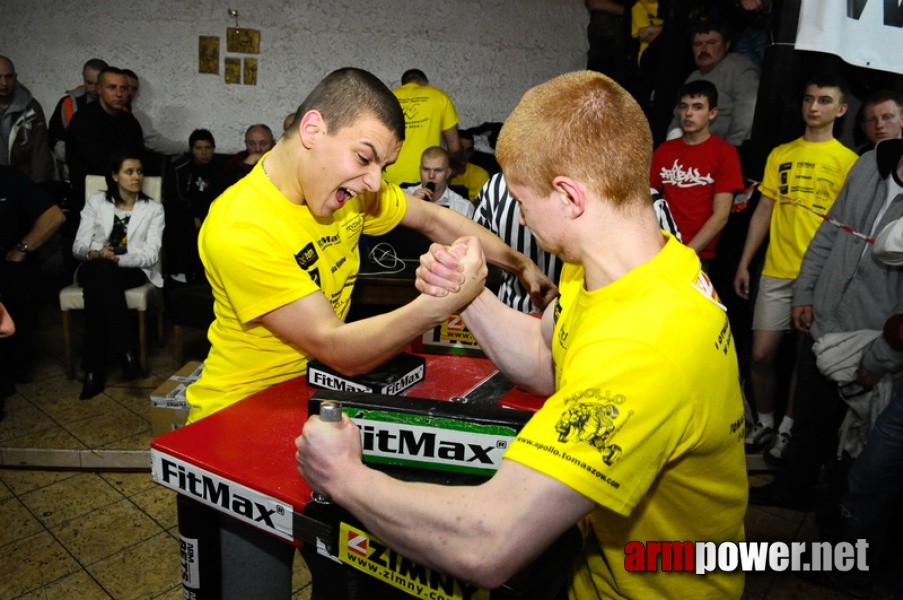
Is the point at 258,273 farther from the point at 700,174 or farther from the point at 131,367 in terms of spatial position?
the point at 131,367

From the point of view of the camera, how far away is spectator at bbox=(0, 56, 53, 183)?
637 centimetres

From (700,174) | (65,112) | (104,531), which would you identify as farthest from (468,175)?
(104,531)

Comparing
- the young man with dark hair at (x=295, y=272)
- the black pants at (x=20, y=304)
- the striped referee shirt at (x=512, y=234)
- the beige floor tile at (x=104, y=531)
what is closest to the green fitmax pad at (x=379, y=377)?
the young man with dark hair at (x=295, y=272)

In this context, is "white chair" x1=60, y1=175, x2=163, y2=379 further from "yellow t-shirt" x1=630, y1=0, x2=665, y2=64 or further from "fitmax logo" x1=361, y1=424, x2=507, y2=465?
"yellow t-shirt" x1=630, y1=0, x2=665, y2=64

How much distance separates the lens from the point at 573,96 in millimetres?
1295

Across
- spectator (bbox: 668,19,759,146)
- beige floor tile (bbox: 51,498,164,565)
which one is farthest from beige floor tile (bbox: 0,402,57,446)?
spectator (bbox: 668,19,759,146)

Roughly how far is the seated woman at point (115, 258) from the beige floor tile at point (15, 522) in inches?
55.8

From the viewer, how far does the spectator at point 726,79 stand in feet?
16.7

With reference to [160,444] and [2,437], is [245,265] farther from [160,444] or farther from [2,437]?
[2,437]

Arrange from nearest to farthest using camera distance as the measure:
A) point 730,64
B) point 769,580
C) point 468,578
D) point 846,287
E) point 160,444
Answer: point 468,578 < point 160,444 < point 769,580 < point 846,287 < point 730,64

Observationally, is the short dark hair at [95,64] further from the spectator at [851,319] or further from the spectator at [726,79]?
the spectator at [851,319]

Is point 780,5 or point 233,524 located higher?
point 780,5

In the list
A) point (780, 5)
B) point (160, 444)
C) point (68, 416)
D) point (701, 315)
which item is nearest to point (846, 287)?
point (780, 5)

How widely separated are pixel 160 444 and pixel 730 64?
15.8 ft
